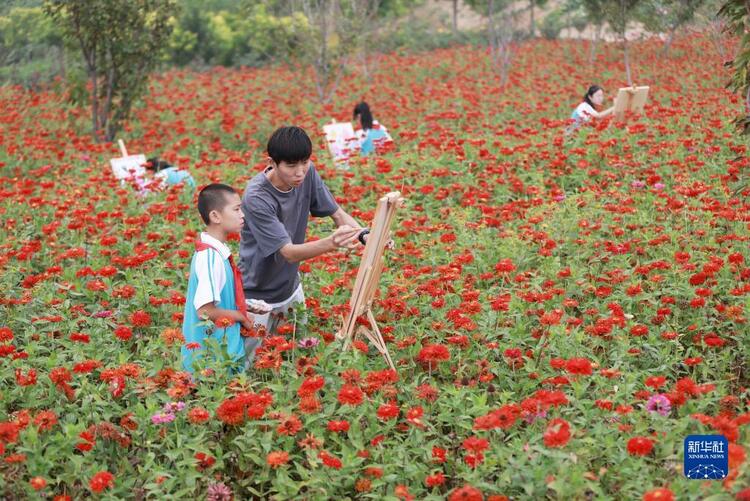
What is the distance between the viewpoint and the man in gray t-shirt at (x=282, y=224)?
3434mm

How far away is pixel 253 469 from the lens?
3.12m

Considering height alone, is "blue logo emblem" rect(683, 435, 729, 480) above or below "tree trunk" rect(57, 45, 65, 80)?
below

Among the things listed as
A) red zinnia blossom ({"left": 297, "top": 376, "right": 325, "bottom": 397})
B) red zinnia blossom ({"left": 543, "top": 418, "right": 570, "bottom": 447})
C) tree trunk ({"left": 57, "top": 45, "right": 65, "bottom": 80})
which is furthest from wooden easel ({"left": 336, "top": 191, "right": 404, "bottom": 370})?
tree trunk ({"left": 57, "top": 45, "right": 65, "bottom": 80})

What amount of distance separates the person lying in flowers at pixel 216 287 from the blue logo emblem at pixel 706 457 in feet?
5.89

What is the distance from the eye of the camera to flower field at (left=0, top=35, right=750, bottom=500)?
9.26 feet

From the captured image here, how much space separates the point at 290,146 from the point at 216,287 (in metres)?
0.69

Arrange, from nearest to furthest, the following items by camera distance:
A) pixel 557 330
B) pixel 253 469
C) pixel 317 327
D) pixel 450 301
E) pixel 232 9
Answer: pixel 253 469 < pixel 557 330 < pixel 317 327 < pixel 450 301 < pixel 232 9

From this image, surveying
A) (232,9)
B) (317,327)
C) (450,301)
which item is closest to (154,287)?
(317,327)

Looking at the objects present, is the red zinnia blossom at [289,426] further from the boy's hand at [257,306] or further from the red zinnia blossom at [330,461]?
the boy's hand at [257,306]

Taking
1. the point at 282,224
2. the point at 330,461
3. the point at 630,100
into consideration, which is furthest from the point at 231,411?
the point at 630,100

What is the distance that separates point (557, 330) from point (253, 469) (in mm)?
1463

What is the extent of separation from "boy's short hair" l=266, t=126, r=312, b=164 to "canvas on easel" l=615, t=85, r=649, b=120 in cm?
563

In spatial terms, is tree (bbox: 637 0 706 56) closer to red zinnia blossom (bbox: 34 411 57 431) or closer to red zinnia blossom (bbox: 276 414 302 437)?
red zinnia blossom (bbox: 276 414 302 437)

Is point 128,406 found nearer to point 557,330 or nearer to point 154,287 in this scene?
point 154,287
